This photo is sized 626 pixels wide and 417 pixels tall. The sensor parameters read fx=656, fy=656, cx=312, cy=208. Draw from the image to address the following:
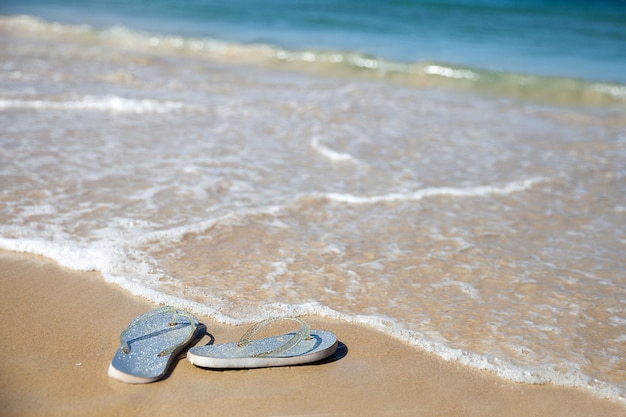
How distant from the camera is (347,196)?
182 inches

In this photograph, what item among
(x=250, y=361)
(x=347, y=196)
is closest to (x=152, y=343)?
(x=250, y=361)

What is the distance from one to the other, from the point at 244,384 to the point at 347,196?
2.30 metres

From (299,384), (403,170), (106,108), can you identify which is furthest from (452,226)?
(106,108)

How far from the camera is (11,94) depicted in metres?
7.09

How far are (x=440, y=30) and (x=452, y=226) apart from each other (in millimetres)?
13589

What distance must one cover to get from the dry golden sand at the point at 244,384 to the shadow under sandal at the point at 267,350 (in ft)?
0.12

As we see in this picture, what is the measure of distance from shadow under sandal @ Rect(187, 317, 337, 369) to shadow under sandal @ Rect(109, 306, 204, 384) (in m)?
0.10

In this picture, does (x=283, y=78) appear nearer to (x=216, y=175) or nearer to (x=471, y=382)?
(x=216, y=175)

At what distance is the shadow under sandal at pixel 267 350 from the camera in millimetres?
2588

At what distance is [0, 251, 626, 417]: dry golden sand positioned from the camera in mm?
2359

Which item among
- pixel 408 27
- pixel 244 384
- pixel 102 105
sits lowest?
pixel 244 384

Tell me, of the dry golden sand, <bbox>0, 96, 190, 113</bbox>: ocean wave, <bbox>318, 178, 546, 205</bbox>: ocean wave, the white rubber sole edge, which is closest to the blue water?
<bbox>0, 96, 190, 113</bbox>: ocean wave

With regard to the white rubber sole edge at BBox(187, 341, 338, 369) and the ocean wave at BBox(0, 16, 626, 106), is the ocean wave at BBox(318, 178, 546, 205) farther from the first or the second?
the ocean wave at BBox(0, 16, 626, 106)

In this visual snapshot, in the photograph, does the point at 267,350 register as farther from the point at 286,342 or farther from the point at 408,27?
the point at 408,27
